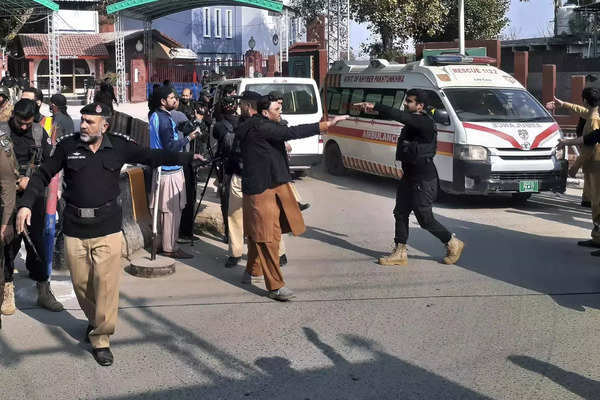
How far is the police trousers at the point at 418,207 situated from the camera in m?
8.34

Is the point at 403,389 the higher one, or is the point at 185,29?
the point at 185,29

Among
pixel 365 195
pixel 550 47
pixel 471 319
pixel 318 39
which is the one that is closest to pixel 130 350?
pixel 471 319

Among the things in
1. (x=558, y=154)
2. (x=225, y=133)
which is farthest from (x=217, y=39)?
(x=225, y=133)

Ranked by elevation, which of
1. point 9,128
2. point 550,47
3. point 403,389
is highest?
point 550,47

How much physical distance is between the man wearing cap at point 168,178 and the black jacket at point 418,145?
7.11 ft

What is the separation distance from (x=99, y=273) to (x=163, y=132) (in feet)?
10.3

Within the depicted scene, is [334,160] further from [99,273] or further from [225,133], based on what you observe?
[99,273]

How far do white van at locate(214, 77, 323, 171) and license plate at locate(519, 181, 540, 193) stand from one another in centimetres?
408

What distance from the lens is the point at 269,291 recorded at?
7137mm

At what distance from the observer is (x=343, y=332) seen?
6.19 meters

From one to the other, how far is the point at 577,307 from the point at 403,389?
2493 mm

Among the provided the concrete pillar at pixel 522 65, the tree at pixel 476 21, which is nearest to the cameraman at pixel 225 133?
the concrete pillar at pixel 522 65

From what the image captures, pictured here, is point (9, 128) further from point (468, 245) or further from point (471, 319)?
point (468, 245)

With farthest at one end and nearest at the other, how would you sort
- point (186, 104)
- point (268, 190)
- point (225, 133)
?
point (186, 104)
point (225, 133)
point (268, 190)
